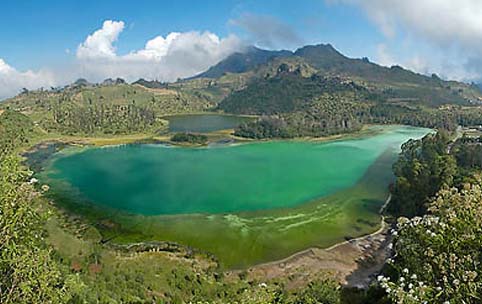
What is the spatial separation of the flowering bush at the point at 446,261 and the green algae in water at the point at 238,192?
35652 mm

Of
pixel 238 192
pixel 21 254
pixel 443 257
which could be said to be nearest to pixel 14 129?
pixel 238 192

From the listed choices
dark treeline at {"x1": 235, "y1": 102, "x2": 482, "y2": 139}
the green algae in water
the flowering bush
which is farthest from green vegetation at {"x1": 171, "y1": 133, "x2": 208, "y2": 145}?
the flowering bush

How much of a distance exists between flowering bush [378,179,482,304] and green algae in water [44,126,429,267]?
3565 centimetres

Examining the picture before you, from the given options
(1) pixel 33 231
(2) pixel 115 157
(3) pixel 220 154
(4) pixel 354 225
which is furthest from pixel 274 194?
(1) pixel 33 231

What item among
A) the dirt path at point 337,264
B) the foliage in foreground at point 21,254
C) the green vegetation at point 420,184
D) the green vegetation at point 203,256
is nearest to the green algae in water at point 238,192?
the dirt path at point 337,264

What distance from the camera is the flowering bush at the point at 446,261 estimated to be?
925cm

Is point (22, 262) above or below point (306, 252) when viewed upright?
above

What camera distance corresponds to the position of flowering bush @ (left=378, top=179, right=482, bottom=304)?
925 centimetres

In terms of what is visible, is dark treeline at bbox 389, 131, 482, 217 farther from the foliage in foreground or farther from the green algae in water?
the foliage in foreground

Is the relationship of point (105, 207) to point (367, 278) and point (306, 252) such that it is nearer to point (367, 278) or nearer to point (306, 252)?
point (306, 252)

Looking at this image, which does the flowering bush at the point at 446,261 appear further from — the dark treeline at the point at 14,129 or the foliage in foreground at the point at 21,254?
the dark treeline at the point at 14,129

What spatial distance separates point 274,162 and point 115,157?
4099 cm

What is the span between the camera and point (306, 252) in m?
48.2

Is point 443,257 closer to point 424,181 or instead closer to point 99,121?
point 424,181
